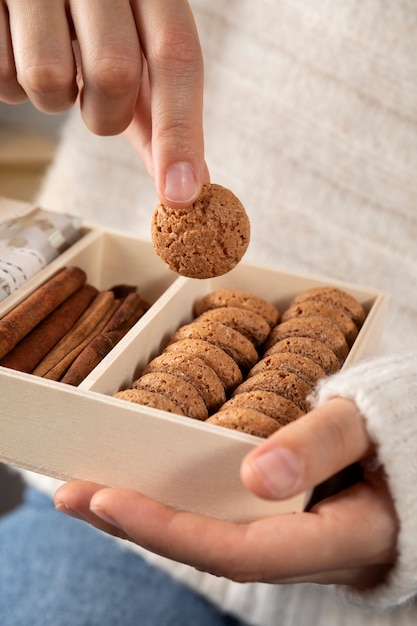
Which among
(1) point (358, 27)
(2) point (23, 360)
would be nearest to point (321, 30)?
(1) point (358, 27)

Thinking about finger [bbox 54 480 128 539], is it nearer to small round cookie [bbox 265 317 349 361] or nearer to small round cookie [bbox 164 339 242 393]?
small round cookie [bbox 164 339 242 393]

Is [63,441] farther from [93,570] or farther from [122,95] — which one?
[93,570]

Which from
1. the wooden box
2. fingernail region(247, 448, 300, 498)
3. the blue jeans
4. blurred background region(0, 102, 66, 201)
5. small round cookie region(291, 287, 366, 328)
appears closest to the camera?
fingernail region(247, 448, 300, 498)

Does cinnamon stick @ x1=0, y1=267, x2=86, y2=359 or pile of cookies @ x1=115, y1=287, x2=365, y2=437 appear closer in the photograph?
pile of cookies @ x1=115, y1=287, x2=365, y2=437

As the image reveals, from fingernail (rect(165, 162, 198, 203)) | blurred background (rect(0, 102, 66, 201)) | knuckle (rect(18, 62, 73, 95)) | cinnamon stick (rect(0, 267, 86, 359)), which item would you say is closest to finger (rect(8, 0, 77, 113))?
knuckle (rect(18, 62, 73, 95))

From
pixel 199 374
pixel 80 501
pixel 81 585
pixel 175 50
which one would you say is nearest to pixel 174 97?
pixel 175 50

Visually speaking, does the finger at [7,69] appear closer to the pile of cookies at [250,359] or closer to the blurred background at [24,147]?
the pile of cookies at [250,359]

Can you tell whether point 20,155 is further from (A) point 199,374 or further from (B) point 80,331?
(A) point 199,374
